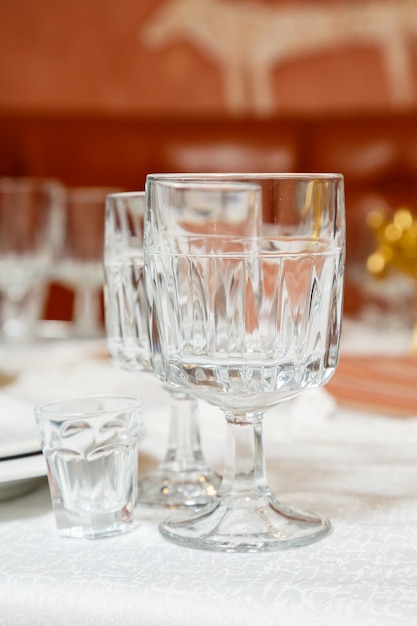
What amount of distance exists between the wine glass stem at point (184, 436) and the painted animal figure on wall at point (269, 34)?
6.91 ft

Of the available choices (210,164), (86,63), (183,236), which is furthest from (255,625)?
(86,63)

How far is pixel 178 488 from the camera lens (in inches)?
19.9

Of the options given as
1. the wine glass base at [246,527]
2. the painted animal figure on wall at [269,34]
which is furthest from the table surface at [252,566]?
the painted animal figure on wall at [269,34]

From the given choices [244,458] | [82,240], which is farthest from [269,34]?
[244,458]

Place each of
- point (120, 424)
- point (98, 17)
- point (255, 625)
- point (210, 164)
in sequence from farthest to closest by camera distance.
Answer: point (98, 17) < point (210, 164) < point (120, 424) < point (255, 625)

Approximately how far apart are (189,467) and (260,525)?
111 mm

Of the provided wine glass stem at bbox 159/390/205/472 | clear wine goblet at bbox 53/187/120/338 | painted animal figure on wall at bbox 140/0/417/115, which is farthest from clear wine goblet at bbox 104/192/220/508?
painted animal figure on wall at bbox 140/0/417/115

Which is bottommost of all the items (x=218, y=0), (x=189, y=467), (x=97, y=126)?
(x=189, y=467)

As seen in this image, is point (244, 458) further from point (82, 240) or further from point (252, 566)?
point (82, 240)

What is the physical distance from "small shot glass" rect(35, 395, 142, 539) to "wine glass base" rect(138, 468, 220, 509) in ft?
0.15

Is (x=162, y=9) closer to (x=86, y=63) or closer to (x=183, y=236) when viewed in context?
(x=86, y=63)

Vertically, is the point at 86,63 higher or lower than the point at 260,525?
higher

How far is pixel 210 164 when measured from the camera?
7.20 feet

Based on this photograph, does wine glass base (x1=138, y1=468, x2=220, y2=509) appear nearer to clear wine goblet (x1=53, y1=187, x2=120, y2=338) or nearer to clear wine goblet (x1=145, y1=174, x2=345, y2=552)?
clear wine goblet (x1=145, y1=174, x2=345, y2=552)
